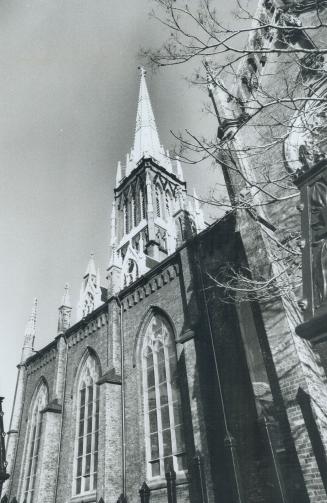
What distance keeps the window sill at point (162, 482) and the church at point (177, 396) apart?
40 mm

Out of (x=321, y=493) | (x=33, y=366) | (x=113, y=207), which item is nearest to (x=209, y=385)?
(x=321, y=493)

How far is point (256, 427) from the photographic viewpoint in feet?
27.2

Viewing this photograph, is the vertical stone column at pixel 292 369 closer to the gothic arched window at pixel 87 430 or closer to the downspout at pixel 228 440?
the downspout at pixel 228 440

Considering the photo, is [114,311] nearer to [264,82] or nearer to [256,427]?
[256,427]

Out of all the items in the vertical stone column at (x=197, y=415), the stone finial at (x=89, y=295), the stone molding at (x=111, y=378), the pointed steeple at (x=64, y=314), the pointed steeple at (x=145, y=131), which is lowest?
the vertical stone column at (x=197, y=415)

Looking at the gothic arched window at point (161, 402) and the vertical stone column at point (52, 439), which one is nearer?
the gothic arched window at point (161, 402)

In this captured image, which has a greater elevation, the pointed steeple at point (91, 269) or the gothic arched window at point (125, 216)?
the gothic arched window at point (125, 216)

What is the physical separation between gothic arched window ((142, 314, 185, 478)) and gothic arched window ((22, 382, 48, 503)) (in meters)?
6.33

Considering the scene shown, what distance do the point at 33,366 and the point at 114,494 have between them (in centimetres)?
989

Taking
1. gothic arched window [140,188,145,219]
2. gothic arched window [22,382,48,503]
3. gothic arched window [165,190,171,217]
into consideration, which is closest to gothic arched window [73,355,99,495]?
gothic arched window [22,382,48,503]

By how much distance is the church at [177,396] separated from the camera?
21.5 feet

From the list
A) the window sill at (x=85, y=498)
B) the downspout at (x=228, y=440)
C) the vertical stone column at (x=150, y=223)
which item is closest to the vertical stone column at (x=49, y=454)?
the window sill at (x=85, y=498)

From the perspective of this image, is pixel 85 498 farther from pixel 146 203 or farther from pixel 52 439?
pixel 146 203

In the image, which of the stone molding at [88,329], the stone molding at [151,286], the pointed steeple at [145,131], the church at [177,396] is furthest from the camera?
the pointed steeple at [145,131]
